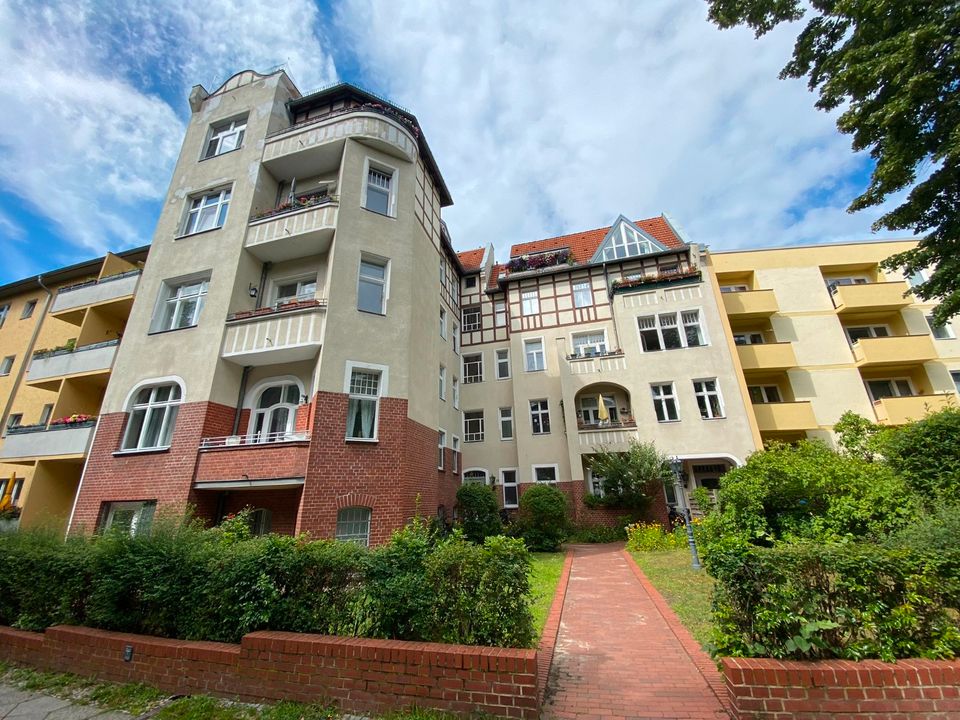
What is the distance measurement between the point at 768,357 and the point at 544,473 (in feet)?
39.0

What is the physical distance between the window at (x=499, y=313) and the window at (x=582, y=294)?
4.13 metres

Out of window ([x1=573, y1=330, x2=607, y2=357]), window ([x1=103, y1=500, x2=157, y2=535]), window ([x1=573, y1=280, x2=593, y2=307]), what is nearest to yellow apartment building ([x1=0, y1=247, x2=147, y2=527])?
window ([x1=103, y1=500, x2=157, y2=535])

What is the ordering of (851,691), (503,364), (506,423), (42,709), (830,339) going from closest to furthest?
(851,691), (42,709), (830,339), (506,423), (503,364)

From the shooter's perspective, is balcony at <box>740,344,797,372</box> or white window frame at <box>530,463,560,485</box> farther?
white window frame at <box>530,463,560,485</box>

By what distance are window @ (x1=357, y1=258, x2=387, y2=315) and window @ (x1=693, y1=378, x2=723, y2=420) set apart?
45.9 ft

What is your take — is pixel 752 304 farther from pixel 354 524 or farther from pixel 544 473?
pixel 354 524

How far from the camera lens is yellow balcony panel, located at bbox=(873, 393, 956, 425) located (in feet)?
55.0

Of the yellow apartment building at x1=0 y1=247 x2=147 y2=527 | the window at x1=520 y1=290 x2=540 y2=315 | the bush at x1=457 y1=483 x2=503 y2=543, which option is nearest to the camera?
the yellow apartment building at x1=0 y1=247 x2=147 y2=527

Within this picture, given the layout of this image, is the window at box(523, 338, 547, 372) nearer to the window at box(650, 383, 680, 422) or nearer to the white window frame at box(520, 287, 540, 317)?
the white window frame at box(520, 287, 540, 317)

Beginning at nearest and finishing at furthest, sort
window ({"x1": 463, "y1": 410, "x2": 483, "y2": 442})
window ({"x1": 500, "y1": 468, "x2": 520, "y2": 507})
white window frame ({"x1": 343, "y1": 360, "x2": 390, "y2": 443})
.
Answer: white window frame ({"x1": 343, "y1": 360, "x2": 390, "y2": 443}), window ({"x1": 500, "y1": 468, "x2": 520, "y2": 507}), window ({"x1": 463, "y1": 410, "x2": 483, "y2": 442})

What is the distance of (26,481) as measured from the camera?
16281 mm

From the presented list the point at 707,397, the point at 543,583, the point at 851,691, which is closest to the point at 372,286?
the point at 543,583

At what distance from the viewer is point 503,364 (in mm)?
22594

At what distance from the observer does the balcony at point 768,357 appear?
1842 cm
